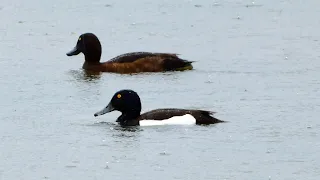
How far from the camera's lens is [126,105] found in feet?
50.4

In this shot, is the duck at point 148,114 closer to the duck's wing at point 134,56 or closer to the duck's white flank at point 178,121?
the duck's white flank at point 178,121

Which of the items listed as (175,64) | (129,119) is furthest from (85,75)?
(129,119)

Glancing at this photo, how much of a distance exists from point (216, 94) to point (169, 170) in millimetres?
4994

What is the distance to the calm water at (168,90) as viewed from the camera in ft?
42.4

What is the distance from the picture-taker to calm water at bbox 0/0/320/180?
1293 cm

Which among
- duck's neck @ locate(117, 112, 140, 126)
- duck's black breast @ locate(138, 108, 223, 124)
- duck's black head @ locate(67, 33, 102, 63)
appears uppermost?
duck's black head @ locate(67, 33, 102, 63)

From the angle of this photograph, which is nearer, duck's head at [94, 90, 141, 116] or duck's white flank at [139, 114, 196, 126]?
duck's white flank at [139, 114, 196, 126]

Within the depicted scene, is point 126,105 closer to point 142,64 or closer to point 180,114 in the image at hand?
point 180,114

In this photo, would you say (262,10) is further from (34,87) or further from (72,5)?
(34,87)

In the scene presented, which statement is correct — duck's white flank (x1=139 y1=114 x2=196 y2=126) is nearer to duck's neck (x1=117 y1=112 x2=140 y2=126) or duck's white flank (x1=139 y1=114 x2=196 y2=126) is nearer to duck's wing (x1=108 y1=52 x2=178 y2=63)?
duck's neck (x1=117 y1=112 x2=140 y2=126)

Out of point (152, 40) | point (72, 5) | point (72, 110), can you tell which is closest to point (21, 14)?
point (72, 5)

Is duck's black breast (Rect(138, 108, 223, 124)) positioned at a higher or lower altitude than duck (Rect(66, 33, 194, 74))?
lower

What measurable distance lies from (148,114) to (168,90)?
2.75 m

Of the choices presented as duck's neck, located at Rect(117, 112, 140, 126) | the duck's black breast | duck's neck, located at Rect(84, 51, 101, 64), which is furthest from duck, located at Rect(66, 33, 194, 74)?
the duck's black breast
